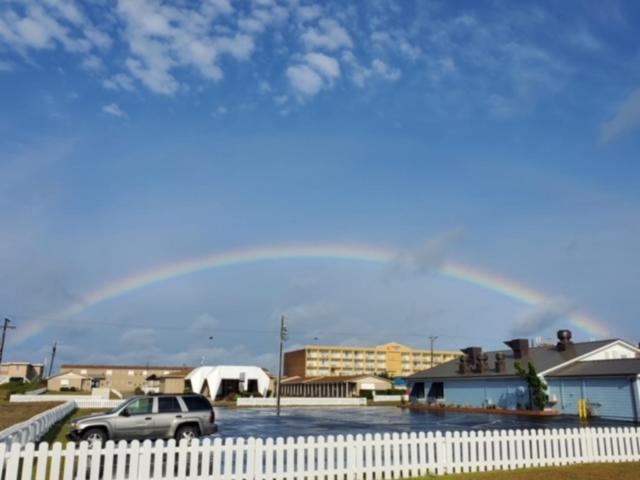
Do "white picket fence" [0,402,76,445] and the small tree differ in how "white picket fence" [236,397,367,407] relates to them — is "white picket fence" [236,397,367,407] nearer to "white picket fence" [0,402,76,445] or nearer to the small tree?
the small tree

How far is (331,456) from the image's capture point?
12.2 metres

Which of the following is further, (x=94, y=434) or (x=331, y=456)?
(x=94, y=434)

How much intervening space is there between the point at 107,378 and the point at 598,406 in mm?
105934

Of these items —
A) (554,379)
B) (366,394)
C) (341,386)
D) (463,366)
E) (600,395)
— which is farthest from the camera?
(341,386)

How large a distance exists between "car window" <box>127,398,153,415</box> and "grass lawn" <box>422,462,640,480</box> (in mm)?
9368

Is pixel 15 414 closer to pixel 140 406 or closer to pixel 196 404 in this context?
pixel 140 406

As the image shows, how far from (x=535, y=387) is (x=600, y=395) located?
465 cm

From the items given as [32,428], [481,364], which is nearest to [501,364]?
[481,364]

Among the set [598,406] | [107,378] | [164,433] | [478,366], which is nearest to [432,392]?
[478,366]

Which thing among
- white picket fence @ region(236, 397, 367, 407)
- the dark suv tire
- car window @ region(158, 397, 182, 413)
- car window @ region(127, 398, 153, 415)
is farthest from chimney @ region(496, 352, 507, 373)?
the dark suv tire

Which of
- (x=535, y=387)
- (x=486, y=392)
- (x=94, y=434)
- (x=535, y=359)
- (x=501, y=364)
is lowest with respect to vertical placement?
(x=94, y=434)

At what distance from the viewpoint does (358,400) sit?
59.7m

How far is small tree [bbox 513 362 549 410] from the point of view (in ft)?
125

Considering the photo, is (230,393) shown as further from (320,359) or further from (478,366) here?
(320,359)
